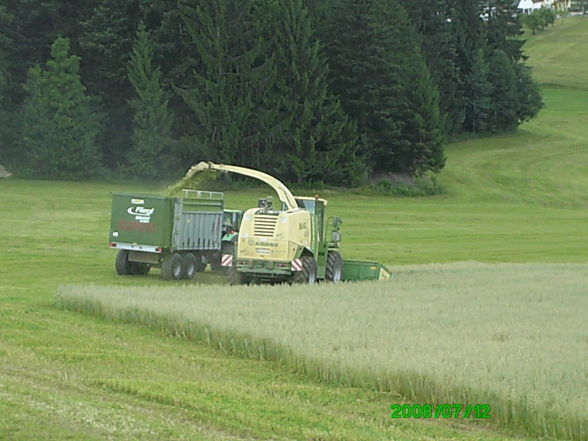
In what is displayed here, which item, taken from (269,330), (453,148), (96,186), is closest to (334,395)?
(269,330)

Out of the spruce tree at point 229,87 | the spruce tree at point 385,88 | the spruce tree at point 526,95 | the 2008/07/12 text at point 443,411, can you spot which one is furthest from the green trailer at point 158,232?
the spruce tree at point 526,95

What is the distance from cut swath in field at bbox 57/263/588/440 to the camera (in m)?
13.6

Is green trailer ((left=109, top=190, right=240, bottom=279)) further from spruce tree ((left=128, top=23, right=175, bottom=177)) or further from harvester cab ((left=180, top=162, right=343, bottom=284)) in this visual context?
spruce tree ((left=128, top=23, right=175, bottom=177))

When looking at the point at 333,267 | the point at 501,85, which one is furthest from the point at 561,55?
the point at 333,267

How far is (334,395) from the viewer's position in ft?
47.0

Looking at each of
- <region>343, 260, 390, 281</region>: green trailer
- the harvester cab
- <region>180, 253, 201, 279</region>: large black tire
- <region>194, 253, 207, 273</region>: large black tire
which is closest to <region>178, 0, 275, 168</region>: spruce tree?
<region>194, 253, 207, 273</region>: large black tire

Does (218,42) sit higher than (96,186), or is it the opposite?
(218,42)

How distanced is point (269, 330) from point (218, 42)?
171ft

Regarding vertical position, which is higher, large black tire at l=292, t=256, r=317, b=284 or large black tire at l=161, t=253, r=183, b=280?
large black tire at l=292, t=256, r=317, b=284

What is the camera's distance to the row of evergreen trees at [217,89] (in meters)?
68.0

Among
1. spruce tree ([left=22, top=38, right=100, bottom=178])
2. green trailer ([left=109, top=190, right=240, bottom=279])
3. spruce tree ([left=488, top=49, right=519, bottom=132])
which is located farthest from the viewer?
spruce tree ([left=488, top=49, right=519, bottom=132])

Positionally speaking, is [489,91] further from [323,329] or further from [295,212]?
[323,329]

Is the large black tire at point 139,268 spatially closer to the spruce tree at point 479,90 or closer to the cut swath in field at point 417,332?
the cut swath in field at point 417,332

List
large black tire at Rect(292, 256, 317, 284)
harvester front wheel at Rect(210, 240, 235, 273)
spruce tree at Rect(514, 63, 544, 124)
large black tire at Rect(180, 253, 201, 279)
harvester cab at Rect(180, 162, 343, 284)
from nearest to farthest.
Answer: harvester cab at Rect(180, 162, 343, 284), large black tire at Rect(292, 256, 317, 284), large black tire at Rect(180, 253, 201, 279), harvester front wheel at Rect(210, 240, 235, 273), spruce tree at Rect(514, 63, 544, 124)
